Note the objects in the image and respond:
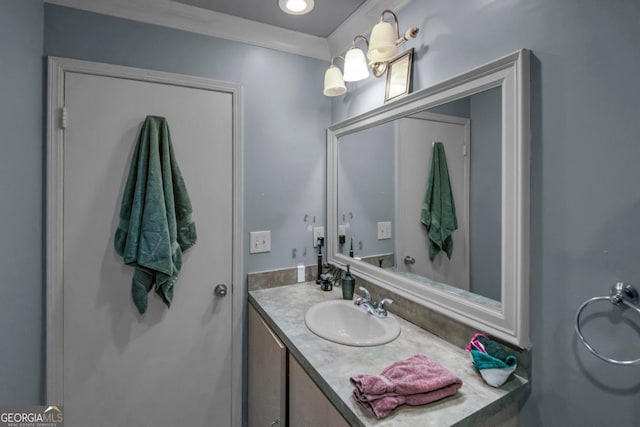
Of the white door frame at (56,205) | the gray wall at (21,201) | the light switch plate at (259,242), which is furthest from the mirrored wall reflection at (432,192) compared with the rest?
the gray wall at (21,201)

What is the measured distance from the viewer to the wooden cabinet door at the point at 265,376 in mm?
1216

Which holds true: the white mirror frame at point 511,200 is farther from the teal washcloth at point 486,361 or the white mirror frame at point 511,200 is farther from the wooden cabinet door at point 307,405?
the wooden cabinet door at point 307,405

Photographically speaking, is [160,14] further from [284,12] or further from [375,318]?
[375,318]

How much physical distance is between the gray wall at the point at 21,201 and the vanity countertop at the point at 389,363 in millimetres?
912

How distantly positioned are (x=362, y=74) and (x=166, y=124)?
0.99m

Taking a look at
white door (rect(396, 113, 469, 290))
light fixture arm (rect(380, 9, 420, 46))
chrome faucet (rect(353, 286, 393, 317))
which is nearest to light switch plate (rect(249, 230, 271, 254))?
chrome faucet (rect(353, 286, 393, 317))

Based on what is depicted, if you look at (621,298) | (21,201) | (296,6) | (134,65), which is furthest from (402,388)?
(134,65)

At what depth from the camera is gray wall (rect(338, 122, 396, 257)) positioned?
1491mm

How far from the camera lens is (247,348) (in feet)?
5.59

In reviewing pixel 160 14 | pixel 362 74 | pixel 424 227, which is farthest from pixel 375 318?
pixel 160 14

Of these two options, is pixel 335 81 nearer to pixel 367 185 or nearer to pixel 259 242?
pixel 367 185

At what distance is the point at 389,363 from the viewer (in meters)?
1.00

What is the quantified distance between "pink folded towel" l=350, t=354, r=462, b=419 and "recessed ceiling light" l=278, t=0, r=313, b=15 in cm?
158

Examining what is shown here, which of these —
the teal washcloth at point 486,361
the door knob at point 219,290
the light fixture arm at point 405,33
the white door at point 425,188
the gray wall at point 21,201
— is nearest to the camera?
the teal washcloth at point 486,361
